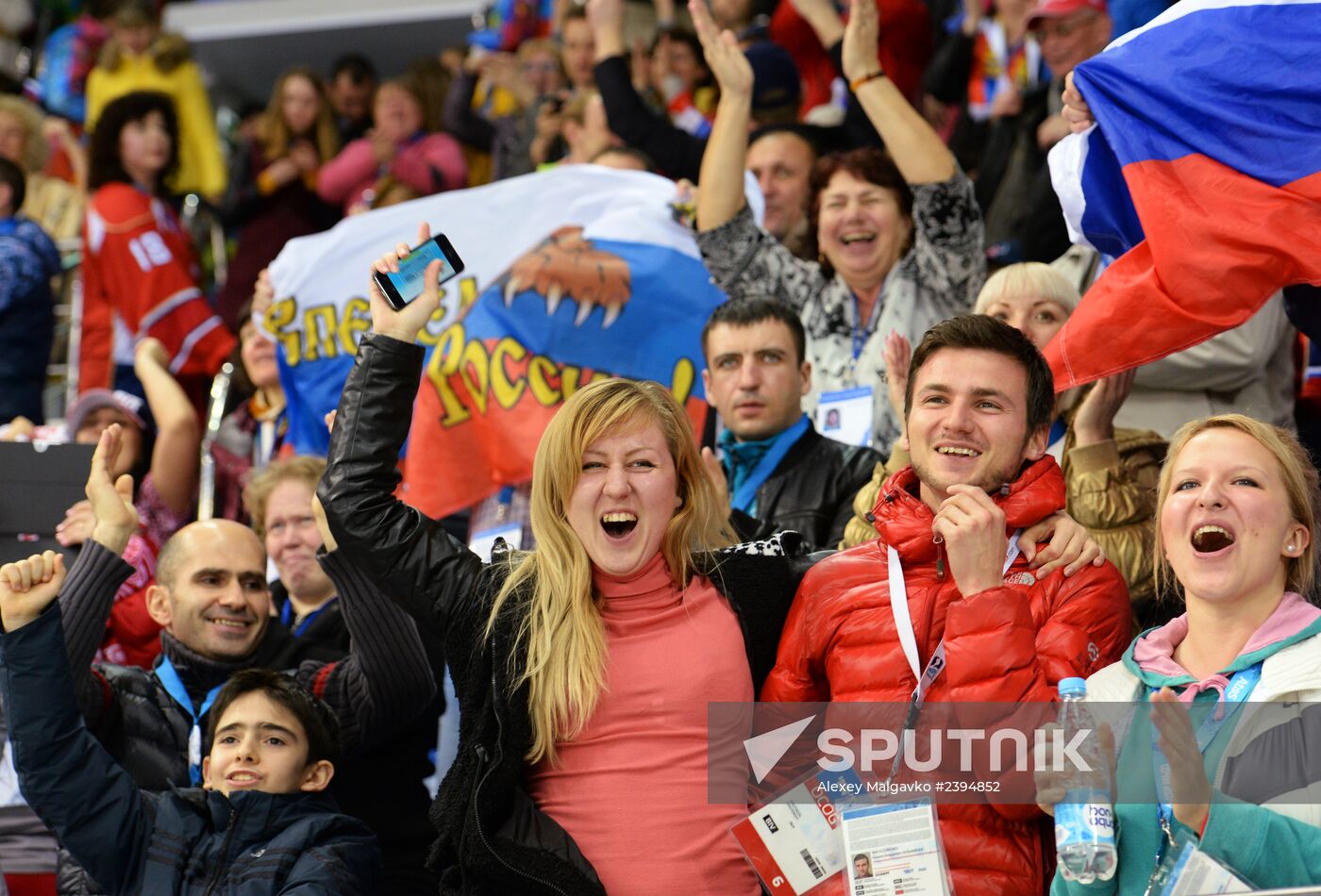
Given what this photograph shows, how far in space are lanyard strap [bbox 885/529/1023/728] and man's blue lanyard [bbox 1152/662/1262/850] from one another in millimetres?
414

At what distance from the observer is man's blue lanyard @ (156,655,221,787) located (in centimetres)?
408

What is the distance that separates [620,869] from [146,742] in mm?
1514

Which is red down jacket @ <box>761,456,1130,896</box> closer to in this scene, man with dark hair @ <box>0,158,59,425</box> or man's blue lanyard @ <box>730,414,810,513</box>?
man's blue lanyard @ <box>730,414,810,513</box>

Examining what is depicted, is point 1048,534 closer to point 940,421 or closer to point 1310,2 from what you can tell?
point 940,421

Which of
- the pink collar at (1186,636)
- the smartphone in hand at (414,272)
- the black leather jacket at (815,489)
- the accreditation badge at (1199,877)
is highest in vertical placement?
the smartphone in hand at (414,272)

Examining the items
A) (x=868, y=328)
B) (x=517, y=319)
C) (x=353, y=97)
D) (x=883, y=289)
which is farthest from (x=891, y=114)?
(x=353, y=97)

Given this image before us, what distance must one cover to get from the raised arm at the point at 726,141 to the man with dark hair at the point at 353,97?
4.31 m

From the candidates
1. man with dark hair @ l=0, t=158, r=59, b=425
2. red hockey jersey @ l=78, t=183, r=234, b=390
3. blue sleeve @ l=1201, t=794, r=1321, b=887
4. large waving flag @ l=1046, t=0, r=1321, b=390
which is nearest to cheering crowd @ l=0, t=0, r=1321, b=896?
blue sleeve @ l=1201, t=794, r=1321, b=887

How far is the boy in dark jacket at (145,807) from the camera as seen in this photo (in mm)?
3600

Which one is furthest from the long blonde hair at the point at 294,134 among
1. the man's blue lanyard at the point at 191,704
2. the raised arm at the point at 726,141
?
the man's blue lanyard at the point at 191,704

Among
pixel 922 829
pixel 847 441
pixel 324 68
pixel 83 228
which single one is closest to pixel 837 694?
pixel 922 829

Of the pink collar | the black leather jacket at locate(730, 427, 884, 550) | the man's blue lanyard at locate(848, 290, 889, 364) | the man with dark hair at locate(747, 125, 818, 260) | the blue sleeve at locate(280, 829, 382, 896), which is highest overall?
the man with dark hair at locate(747, 125, 818, 260)

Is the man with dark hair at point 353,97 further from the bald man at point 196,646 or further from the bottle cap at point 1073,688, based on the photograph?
the bottle cap at point 1073,688

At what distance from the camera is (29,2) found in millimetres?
11250
